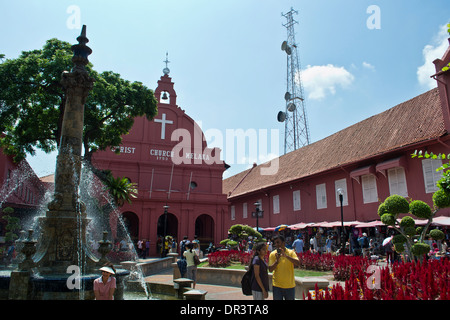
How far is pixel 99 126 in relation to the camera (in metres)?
18.4

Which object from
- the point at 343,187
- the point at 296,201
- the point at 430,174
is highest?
the point at 343,187

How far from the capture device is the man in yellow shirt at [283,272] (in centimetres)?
487

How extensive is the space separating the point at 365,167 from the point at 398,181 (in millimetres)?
1856

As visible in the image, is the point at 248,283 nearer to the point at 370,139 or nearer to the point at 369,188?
the point at 369,188

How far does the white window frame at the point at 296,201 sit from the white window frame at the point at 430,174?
31.7ft

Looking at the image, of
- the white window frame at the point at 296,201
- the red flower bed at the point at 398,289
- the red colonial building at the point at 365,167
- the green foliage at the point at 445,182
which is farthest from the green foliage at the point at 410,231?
the white window frame at the point at 296,201

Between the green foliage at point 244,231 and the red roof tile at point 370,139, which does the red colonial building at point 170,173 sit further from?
the green foliage at point 244,231

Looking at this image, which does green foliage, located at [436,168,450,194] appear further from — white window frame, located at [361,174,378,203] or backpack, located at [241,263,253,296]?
white window frame, located at [361,174,378,203]

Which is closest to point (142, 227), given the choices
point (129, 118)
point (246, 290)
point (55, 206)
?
point (129, 118)

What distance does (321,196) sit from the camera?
22.3 metres

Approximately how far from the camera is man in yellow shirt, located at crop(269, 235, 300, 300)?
192 inches

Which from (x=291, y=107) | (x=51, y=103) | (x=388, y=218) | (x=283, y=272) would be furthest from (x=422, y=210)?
(x=291, y=107)

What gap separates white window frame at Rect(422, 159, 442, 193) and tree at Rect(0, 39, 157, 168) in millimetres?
14478

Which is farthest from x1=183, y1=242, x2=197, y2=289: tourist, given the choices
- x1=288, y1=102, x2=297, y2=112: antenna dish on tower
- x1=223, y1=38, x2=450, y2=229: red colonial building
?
x1=288, y1=102, x2=297, y2=112: antenna dish on tower
